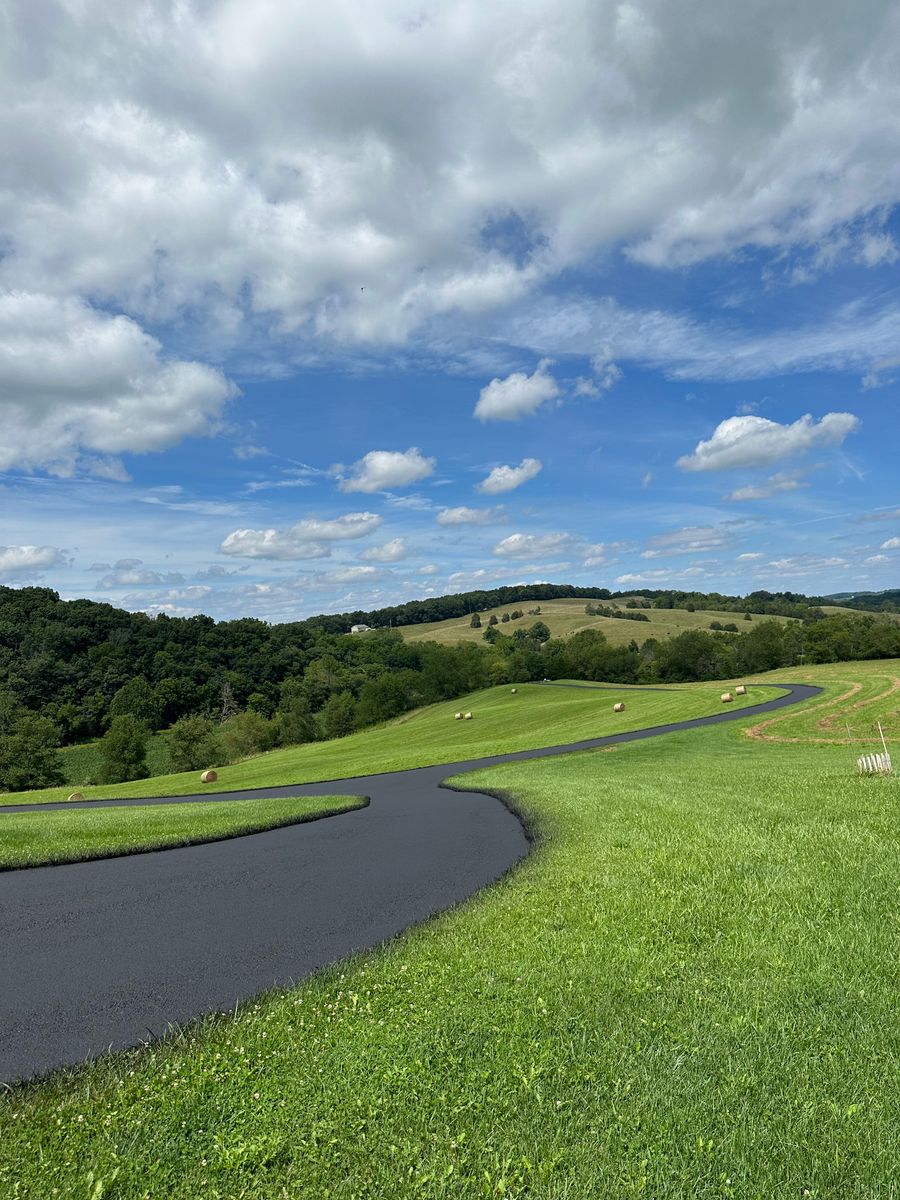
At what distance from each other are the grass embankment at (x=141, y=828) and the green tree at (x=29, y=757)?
60.5m

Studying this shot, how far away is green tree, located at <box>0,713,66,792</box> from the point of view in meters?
69.6

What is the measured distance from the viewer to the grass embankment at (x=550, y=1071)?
13.2ft

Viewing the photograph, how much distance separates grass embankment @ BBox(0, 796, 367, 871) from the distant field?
10117cm

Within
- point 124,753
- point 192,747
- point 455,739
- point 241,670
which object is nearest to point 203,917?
point 455,739

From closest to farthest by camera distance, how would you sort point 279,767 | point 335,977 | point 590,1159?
1. point 590,1159
2. point 335,977
3. point 279,767

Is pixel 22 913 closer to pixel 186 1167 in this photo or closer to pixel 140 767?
pixel 186 1167

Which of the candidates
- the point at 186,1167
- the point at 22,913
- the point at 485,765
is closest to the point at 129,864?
the point at 22,913

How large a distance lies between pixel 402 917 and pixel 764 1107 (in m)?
5.69

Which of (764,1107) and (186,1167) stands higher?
(186,1167)

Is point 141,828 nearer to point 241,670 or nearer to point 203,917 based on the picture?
point 203,917

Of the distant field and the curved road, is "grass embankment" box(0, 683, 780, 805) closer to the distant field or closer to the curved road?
the curved road

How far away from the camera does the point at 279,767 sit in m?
44.8

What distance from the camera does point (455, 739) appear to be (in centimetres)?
5231

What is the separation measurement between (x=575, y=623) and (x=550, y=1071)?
464ft
